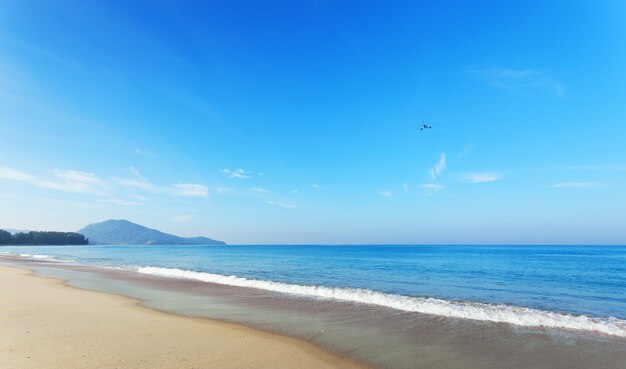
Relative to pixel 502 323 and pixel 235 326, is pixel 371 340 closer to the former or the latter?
pixel 235 326

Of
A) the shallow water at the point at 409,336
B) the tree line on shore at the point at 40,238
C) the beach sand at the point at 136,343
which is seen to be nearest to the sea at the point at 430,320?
the shallow water at the point at 409,336

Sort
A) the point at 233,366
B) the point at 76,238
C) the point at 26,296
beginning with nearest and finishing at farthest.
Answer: the point at 233,366 → the point at 26,296 → the point at 76,238

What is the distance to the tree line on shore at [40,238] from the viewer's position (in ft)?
520

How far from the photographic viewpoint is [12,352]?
→ 6.89m

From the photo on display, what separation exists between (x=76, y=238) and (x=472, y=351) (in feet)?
739

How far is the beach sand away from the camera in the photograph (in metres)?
6.67

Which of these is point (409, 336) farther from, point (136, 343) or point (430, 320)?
point (136, 343)

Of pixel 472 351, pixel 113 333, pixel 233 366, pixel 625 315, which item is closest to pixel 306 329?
pixel 233 366

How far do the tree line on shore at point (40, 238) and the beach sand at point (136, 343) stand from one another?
640 ft

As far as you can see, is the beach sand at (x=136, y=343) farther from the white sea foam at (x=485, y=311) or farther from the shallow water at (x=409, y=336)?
the white sea foam at (x=485, y=311)

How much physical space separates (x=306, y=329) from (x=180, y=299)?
25.1 ft

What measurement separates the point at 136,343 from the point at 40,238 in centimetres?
21440

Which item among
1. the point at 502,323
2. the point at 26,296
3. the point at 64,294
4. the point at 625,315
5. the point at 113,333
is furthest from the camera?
the point at 64,294

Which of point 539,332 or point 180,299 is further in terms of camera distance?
point 180,299
